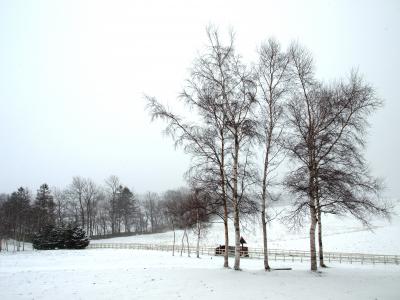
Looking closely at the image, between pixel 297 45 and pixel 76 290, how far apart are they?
717 inches

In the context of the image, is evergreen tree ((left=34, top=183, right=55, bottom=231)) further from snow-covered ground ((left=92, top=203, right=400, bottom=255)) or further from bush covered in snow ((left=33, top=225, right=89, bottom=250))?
bush covered in snow ((left=33, top=225, right=89, bottom=250))

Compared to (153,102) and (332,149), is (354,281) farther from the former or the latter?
→ (153,102)

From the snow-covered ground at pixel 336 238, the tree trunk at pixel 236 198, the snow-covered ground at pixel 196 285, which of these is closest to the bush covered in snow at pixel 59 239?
the snow-covered ground at pixel 336 238

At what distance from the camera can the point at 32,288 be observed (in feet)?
47.3

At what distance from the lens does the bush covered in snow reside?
55.5 meters

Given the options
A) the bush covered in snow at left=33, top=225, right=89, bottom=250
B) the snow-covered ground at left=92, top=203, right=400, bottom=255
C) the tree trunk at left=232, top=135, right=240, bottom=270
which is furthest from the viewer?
the bush covered in snow at left=33, top=225, right=89, bottom=250

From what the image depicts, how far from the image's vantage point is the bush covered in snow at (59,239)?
55.5 meters

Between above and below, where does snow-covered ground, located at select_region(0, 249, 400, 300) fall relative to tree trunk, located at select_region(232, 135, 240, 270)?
below

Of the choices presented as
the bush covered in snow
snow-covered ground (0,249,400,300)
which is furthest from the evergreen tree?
snow-covered ground (0,249,400,300)

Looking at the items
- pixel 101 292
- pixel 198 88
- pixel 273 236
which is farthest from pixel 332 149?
pixel 273 236

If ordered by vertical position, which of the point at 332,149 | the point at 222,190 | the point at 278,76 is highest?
the point at 278,76

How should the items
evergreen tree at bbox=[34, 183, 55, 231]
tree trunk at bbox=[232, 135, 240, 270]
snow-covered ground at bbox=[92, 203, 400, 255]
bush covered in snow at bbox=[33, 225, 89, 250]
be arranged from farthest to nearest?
evergreen tree at bbox=[34, 183, 55, 231]
bush covered in snow at bbox=[33, 225, 89, 250]
snow-covered ground at bbox=[92, 203, 400, 255]
tree trunk at bbox=[232, 135, 240, 270]

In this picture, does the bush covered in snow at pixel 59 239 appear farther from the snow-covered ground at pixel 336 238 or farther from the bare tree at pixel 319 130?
the bare tree at pixel 319 130

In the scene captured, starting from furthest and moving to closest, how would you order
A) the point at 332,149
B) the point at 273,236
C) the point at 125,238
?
the point at 125,238 < the point at 273,236 < the point at 332,149
